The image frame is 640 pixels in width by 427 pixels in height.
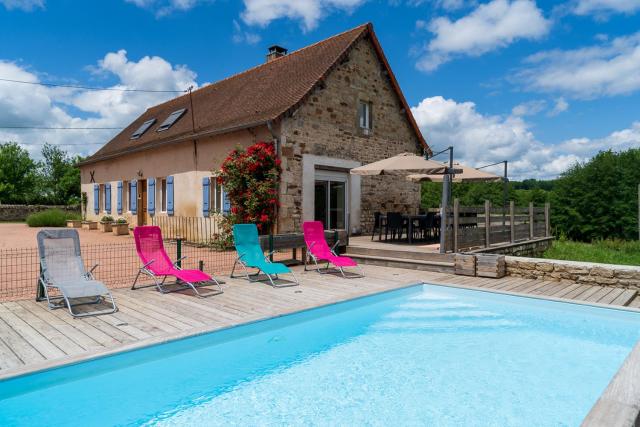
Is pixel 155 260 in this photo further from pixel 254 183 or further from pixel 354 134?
pixel 354 134

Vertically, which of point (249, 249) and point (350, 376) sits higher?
point (249, 249)

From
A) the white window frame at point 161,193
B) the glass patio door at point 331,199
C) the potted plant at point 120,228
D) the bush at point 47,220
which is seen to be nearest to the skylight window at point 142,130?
the white window frame at point 161,193

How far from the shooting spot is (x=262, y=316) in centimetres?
507

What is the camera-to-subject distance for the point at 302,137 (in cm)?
1223

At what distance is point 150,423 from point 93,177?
20.8m

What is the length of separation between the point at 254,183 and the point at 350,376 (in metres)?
8.02

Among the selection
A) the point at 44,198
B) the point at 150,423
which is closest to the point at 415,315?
the point at 150,423

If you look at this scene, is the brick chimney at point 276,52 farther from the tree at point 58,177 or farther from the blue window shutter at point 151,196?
the tree at point 58,177

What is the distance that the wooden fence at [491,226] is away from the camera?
30.1ft

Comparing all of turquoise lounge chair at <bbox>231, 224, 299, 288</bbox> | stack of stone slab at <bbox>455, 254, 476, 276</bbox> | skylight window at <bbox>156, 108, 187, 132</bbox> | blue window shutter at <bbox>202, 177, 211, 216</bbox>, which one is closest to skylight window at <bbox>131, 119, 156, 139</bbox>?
skylight window at <bbox>156, 108, 187, 132</bbox>

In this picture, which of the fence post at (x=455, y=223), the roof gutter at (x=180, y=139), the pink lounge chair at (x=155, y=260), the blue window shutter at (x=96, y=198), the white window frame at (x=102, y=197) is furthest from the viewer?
the blue window shutter at (x=96, y=198)

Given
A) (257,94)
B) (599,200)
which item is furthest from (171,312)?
(599,200)

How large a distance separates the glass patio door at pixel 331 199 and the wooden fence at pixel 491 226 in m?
3.83

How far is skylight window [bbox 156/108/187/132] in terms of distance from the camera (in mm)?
17312
